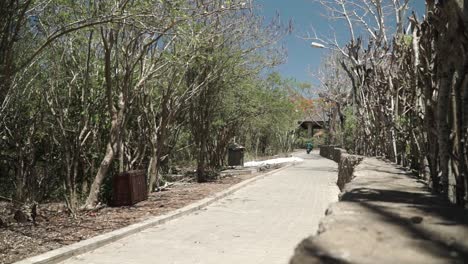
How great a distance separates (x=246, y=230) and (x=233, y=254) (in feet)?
6.33

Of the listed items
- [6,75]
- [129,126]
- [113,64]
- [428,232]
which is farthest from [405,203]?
[129,126]

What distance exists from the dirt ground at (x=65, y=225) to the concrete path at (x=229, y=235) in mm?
712

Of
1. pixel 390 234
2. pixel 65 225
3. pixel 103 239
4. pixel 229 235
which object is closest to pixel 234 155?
pixel 65 225

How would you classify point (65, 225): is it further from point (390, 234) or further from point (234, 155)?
point (234, 155)

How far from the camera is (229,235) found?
27.3 ft

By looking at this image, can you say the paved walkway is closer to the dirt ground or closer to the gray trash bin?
the dirt ground

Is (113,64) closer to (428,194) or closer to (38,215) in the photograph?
(38,215)

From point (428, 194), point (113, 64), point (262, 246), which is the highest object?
point (113, 64)

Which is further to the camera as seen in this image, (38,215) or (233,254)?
(38,215)

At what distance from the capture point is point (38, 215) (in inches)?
404

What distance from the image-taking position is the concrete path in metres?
6.71

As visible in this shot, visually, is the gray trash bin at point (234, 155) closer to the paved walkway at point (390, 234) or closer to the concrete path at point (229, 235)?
the concrete path at point (229, 235)

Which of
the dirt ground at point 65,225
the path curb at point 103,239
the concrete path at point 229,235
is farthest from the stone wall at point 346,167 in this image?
the dirt ground at point 65,225

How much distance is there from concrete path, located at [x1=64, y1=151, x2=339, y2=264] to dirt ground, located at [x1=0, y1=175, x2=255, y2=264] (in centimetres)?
71
